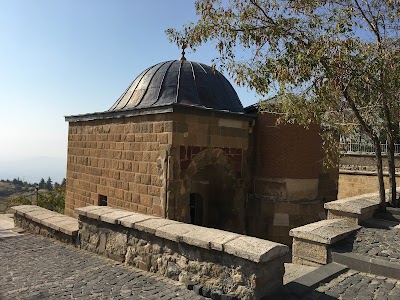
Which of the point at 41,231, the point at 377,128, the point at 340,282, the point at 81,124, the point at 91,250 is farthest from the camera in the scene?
the point at 81,124

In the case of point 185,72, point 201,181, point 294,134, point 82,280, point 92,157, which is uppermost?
point 185,72

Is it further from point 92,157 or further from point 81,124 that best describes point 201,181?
point 81,124

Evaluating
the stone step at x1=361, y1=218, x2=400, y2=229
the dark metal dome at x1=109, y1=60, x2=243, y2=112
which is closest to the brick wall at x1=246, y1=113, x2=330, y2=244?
the dark metal dome at x1=109, y1=60, x2=243, y2=112

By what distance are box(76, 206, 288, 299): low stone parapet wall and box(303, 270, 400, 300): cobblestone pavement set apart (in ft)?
2.06

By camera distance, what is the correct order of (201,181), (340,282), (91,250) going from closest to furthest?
(340,282)
(91,250)
(201,181)

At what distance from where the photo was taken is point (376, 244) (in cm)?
554

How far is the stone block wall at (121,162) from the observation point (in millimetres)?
6941

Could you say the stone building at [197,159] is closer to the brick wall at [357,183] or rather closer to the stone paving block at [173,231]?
the stone paving block at [173,231]

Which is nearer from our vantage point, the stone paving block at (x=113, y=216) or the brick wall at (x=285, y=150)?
the stone paving block at (x=113, y=216)

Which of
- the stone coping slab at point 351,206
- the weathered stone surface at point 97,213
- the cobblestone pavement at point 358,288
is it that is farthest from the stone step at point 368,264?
the weathered stone surface at point 97,213

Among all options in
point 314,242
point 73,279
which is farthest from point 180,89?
point 73,279

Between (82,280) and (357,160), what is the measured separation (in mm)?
20260

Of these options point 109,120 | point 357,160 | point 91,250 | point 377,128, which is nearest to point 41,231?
point 91,250

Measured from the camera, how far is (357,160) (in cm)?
2116
